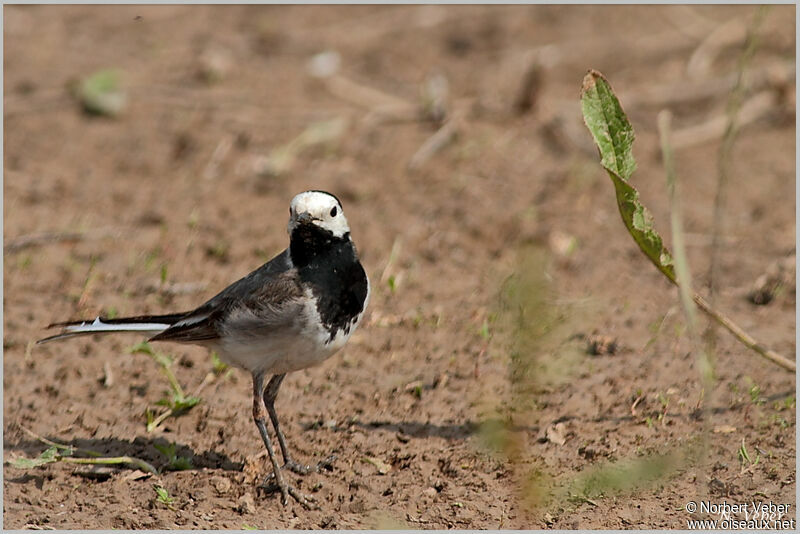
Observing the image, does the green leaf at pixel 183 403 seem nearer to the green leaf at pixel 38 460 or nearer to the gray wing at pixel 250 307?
the gray wing at pixel 250 307

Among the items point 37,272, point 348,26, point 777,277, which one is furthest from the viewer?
point 348,26

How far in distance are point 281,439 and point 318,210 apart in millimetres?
1176

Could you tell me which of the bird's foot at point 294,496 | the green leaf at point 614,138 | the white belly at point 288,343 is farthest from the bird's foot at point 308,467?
the green leaf at point 614,138

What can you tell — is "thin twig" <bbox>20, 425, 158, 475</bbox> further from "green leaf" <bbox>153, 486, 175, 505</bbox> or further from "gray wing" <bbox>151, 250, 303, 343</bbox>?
"gray wing" <bbox>151, 250, 303, 343</bbox>

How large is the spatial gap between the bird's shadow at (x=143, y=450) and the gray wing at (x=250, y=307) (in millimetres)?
543

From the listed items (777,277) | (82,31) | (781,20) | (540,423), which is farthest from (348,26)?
(540,423)

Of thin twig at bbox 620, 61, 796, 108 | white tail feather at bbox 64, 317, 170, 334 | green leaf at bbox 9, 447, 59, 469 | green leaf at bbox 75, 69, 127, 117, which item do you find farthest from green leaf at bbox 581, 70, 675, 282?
green leaf at bbox 75, 69, 127, 117

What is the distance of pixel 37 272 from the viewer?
677 centimetres

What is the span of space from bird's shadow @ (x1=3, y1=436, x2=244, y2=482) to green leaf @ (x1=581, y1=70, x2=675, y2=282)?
2.34m

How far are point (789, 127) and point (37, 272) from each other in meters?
6.53

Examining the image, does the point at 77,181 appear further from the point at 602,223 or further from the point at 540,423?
the point at 540,423

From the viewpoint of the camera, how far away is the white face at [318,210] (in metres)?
4.73

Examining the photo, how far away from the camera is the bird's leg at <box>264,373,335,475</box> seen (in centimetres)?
484

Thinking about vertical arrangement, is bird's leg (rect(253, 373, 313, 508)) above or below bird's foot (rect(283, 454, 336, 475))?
above
